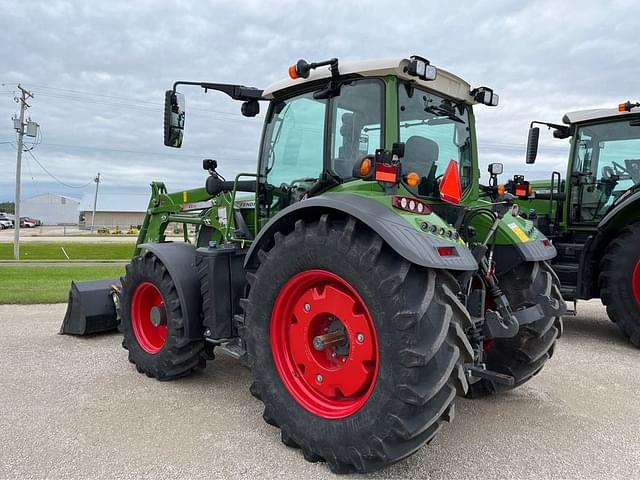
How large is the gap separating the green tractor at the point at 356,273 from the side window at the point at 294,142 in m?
0.02

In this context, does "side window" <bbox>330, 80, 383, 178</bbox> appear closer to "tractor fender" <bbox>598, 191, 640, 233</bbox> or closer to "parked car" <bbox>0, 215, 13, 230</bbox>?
"tractor fender" <bbox>598, 191, 640, 233</bbox>

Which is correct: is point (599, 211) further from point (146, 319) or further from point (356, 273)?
point (146, 319)

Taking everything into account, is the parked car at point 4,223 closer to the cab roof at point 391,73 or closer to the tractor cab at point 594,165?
the tractor cab at point 594,165

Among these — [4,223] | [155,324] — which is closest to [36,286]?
[155,324]

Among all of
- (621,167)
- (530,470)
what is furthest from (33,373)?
(621,167)

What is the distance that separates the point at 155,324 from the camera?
452 centimetres

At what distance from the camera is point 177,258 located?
4395 millimetres

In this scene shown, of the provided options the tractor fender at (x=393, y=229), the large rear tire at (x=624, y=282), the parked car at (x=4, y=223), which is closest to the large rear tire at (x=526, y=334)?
the tractor fender at (x=393, y=229)

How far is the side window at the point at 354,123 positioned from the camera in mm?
3438

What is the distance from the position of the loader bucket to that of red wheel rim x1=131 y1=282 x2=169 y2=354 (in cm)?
107

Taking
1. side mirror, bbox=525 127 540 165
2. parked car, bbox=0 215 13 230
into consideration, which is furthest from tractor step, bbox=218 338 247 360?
parked car, bbox=0 215 13 230

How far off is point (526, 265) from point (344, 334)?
5.32 feet

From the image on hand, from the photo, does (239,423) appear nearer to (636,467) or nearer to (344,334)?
(344,334)

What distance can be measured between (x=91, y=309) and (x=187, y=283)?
217cm
